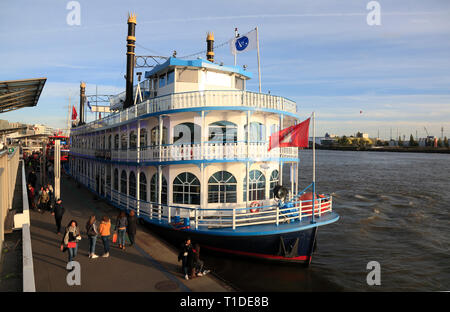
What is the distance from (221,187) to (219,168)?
89 centimetres

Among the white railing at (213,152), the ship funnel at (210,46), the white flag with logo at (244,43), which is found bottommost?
the white railing at (213,152)

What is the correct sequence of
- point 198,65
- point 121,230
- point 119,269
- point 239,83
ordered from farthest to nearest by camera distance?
point 239,83 < point 198,65 < point 121,230 < point 119,269

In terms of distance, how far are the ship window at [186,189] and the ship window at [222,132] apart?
6.64ft

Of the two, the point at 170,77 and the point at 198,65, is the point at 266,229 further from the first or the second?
the point at 170,77

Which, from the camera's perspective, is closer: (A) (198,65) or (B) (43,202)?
(A) (198,65)

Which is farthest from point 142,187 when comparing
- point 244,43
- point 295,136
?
point 244,43

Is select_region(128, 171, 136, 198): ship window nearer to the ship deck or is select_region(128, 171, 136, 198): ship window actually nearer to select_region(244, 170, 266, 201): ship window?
the ship deck

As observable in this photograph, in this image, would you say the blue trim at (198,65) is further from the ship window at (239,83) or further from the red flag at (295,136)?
the red flag at (295,136)

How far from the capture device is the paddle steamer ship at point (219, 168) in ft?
38.7

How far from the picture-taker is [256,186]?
14414mm

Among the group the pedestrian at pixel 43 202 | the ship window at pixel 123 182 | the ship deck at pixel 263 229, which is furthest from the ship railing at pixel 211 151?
the pedestrian at pixel 43 202

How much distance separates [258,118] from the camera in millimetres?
14617

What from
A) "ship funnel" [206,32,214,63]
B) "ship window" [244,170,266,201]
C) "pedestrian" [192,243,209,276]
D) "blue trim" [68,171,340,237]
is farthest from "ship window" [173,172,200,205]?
"ship funnel" [206,32,214,63]
